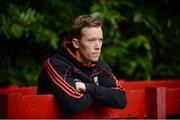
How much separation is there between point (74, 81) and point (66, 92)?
150 millimetres

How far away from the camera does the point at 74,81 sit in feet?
9.22

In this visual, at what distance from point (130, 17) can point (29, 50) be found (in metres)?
1.22

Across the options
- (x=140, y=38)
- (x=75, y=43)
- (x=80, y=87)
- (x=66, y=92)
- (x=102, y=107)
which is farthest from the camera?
(x=140, y=38)

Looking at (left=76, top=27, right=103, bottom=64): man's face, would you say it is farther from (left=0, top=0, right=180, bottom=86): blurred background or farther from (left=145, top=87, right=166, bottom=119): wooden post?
(left=0, top=0, right=180, bottom=86): blurred background

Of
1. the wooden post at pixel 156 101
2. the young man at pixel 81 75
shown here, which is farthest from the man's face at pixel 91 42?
the wooden post at pixel 156 101

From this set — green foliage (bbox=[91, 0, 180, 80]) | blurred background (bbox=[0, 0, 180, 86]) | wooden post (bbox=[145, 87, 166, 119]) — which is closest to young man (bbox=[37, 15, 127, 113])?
wooden post (bbox=[145, 87, 166, 119])

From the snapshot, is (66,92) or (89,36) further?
(89,36)

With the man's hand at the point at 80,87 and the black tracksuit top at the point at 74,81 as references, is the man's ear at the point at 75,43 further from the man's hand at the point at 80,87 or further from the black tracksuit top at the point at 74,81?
the man's hand at the point at 80,87

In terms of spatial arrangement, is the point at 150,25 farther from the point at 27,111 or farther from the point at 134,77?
the point at 27,111

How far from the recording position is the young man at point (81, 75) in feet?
8.82

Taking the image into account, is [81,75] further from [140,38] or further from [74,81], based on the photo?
[140,38]

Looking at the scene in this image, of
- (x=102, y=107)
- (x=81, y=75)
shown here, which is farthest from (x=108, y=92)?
(x=81, y=75)

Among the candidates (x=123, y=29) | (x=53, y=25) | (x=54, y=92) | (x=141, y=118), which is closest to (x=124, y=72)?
(x=123, y=29)

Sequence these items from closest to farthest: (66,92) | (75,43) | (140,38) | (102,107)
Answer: (66,92) → (102,107) → (75,43) → (140,38)
